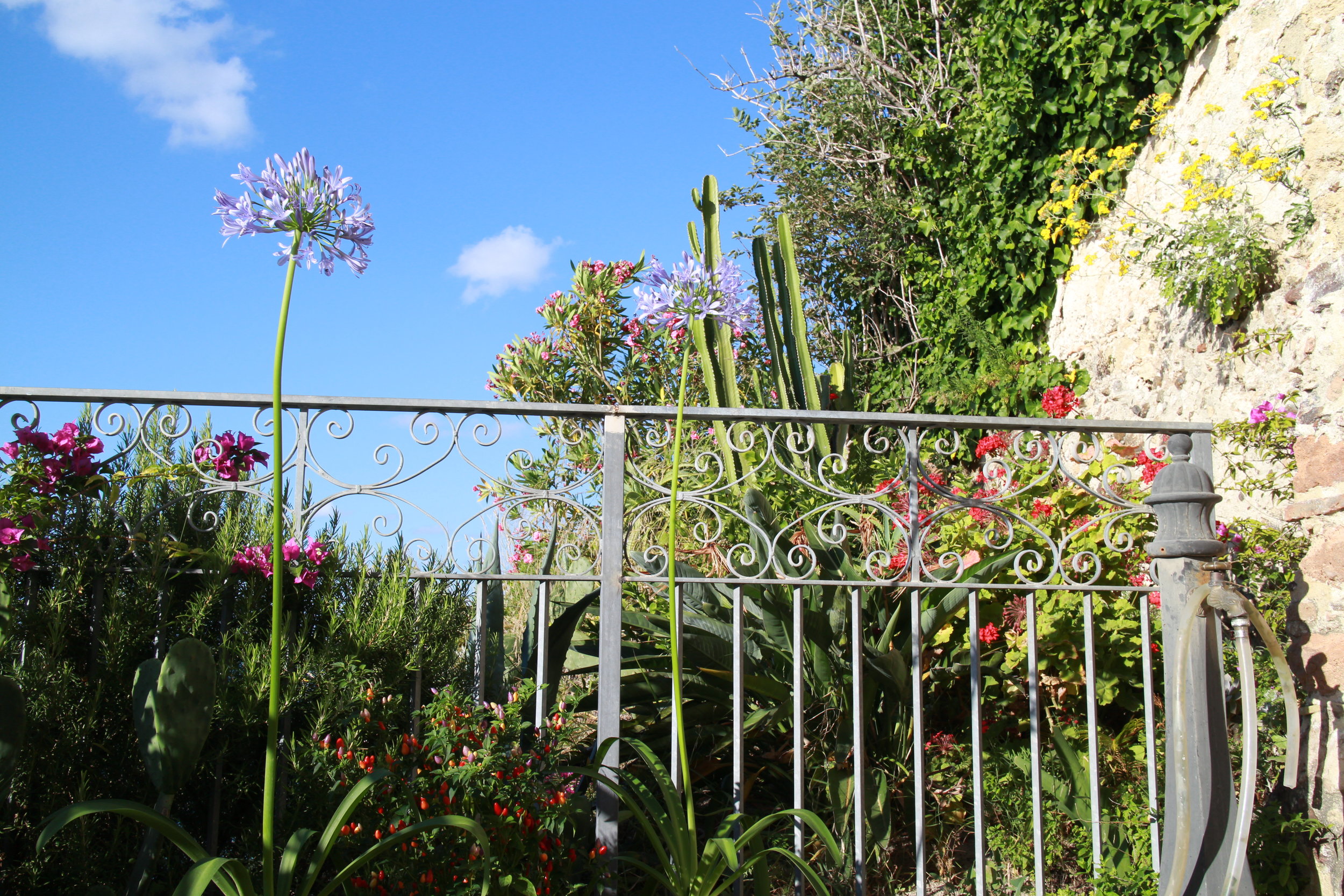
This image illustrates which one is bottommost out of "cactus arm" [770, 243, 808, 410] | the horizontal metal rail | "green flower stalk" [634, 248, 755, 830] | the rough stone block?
the rough stone block

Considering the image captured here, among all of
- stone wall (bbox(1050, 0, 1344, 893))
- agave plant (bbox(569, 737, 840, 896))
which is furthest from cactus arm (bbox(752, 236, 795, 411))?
agave plant (bbox(569, 737, 840, 896))

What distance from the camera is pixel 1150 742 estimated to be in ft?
9.76

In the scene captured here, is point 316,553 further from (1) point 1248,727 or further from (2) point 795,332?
(2) point 795,332

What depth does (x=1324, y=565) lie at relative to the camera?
3000mm

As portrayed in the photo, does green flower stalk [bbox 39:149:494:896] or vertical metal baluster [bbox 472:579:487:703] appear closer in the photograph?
green flower stalk [bbox 39:149:494:896]

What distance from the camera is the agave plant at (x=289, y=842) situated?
200cm

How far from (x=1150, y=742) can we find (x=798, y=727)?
114 centimetres

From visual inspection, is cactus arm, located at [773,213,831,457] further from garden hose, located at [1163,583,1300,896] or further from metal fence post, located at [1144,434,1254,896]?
garden hose, located at [1163,583,1300,896]

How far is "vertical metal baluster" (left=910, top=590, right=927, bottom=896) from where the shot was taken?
2.82 metres

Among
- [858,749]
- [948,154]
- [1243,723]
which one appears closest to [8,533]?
[858,749]

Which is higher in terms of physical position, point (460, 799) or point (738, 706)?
point (738, 706)

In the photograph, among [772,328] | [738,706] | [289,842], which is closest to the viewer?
[289,842]

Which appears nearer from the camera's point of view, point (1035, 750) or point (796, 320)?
point (1035, 750)

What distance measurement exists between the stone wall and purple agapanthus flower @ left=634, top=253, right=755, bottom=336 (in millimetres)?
2077
